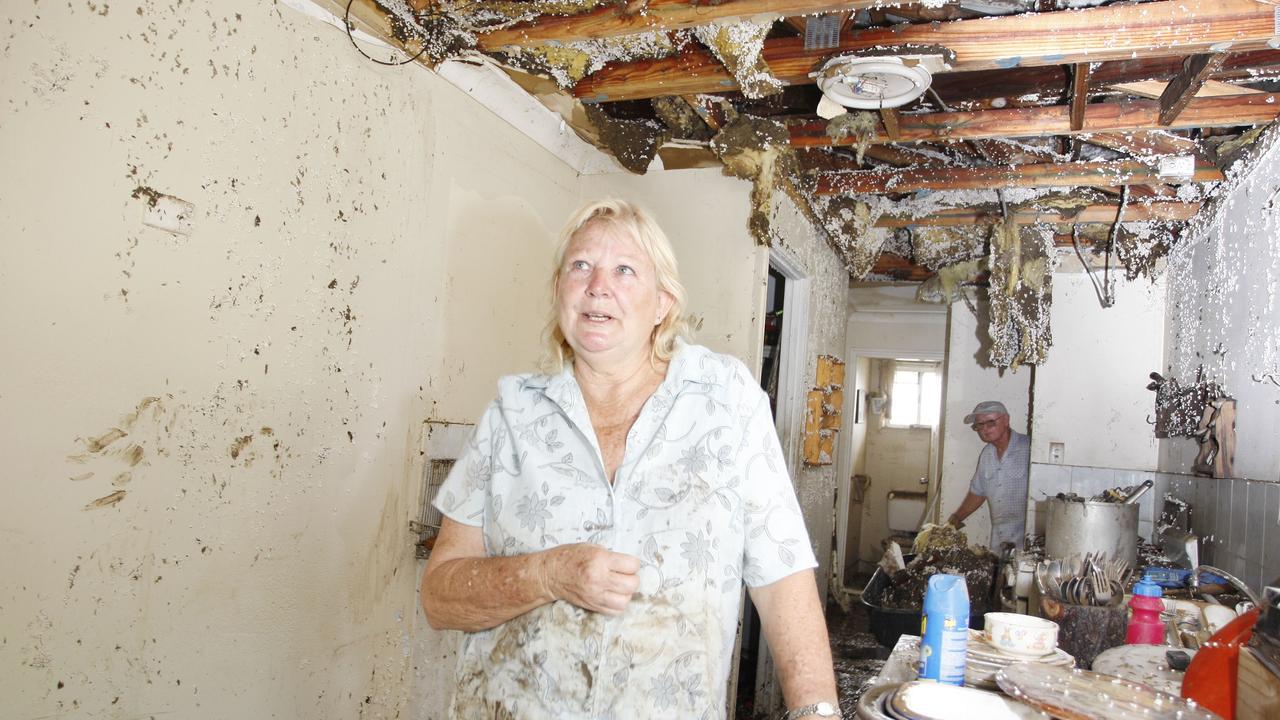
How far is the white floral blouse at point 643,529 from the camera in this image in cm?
116

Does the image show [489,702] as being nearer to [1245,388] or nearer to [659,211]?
[659,211]

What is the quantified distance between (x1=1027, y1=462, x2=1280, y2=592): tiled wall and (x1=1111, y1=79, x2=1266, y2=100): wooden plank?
125 cm

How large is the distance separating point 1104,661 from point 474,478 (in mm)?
1346

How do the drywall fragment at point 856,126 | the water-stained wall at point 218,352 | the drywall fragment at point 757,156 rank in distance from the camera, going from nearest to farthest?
the water-stained wall at point 218,352, the drywall fragment at point 856,126, the drywall fragment at point 757,156

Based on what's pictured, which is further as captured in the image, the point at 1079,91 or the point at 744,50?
the point at 1079,91

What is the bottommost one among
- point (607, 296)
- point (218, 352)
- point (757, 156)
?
point (218, 352)

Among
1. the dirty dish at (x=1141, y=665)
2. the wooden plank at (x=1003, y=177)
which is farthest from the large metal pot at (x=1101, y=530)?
→ the dirty dish at (x=1141, y=665)

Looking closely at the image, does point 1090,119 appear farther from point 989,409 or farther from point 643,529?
point 989,409

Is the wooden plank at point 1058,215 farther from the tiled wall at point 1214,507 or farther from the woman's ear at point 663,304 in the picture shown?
the woman's ear at point 663,304

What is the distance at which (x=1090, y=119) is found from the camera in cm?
280

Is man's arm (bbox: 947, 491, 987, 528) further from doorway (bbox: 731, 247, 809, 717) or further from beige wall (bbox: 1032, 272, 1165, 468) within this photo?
doorway (bbox: 731, 247, 809, 717)

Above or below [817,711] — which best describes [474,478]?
above

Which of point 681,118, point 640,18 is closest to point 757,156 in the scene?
point 681,118

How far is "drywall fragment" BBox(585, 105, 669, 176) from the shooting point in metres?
3.17
